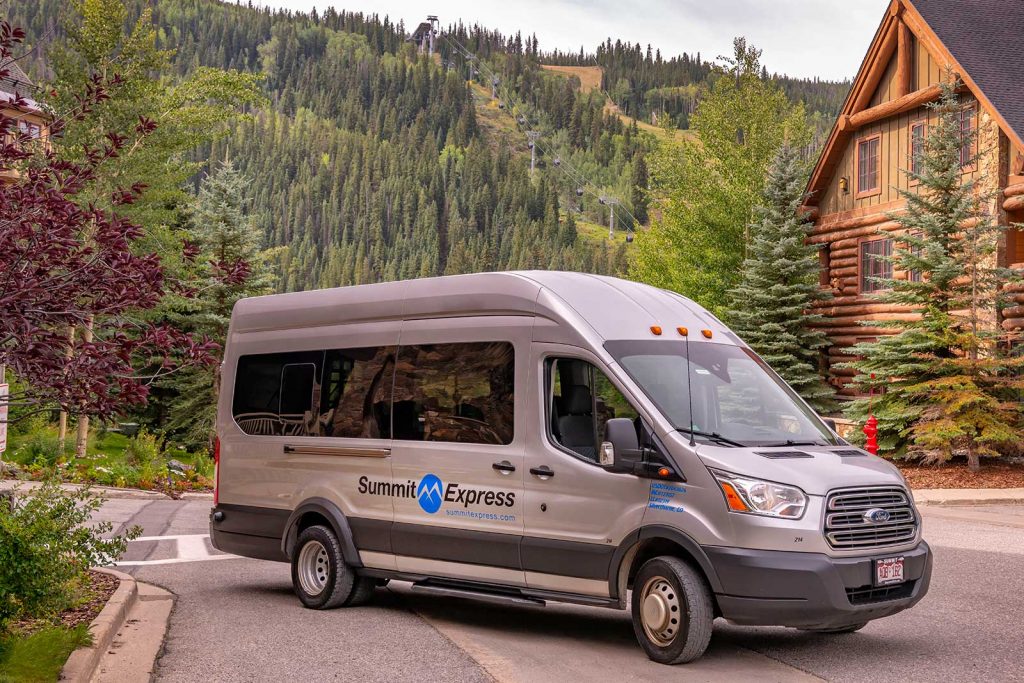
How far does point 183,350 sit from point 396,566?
308 cm

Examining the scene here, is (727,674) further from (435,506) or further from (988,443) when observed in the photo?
(988,443)

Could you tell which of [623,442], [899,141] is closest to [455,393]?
[623,442]

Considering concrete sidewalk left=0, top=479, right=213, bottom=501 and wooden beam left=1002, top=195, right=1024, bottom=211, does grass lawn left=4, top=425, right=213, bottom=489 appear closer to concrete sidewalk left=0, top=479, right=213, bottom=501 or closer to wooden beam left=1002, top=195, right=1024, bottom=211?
concrete sidewalk left=0, top=479, right=213, bottom=501

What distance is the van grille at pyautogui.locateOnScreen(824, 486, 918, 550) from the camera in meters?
7.59

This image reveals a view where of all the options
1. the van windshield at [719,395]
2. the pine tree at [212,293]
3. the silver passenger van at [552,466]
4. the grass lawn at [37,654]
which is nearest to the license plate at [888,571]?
the silver passenger van at [552,466]

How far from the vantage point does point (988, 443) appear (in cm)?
2361

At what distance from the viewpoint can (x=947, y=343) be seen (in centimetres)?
2370

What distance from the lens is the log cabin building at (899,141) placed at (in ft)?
86.5

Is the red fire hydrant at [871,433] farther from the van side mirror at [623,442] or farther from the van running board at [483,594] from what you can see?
the van side mirror at [623,442]

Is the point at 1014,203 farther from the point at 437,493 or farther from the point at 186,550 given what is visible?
the point at 437,493

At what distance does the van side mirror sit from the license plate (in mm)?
1742

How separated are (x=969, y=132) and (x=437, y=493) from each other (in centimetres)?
2145

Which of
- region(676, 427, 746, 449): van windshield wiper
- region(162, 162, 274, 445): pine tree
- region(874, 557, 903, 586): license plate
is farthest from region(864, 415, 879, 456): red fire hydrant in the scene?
region(162, 162, 274, 445): pine tree

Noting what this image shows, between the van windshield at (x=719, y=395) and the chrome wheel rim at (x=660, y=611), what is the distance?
3.48 feet
